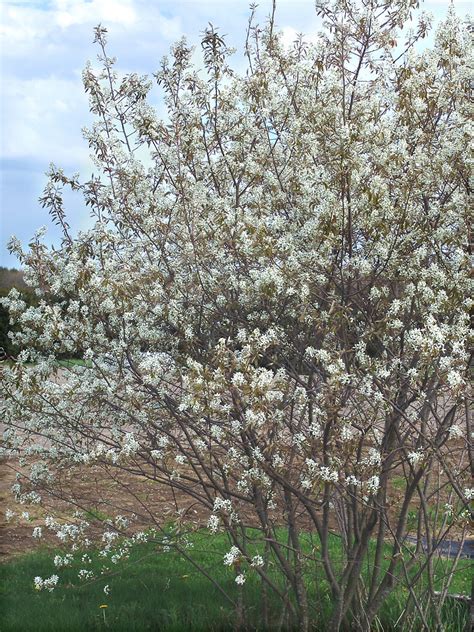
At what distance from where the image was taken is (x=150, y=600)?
22.1ft

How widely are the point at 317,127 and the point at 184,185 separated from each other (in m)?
1.02

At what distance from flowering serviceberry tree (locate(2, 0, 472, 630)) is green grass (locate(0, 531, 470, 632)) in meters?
0.30

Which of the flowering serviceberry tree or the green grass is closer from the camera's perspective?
the flowering serviceberry tree

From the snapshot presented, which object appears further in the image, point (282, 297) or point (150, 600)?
point (150, 600)

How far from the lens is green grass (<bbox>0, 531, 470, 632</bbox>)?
20.5 ft

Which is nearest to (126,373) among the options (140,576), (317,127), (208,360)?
(208,360)

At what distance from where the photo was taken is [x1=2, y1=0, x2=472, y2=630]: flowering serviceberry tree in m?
4.99

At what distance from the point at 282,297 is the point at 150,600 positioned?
2798 millimetres

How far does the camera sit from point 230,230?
5453 millimetres

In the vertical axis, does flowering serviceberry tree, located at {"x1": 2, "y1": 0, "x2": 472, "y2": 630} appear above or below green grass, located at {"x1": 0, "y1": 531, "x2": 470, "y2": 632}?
above

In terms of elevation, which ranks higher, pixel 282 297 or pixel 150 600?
pixel 282 297

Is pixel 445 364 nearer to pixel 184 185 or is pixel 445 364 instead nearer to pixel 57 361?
pixel 184 185

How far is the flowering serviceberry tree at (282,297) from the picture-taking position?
16.4 ft

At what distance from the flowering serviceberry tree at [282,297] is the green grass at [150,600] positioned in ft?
0.98
